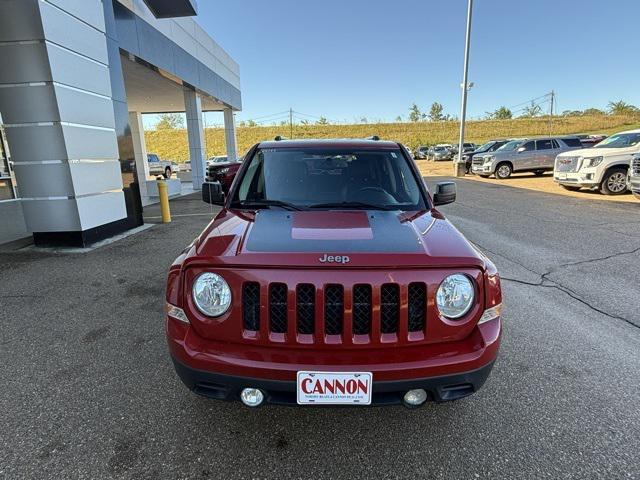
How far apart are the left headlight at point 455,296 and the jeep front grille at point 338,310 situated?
99mm

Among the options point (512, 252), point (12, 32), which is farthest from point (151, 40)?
point (512, 252)

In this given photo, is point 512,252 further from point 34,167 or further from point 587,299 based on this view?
point 34,167

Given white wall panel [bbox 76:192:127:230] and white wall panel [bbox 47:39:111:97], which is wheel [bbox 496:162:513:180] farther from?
white wall panel [bbox 47:39:111:97]

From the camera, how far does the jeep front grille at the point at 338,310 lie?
6.00 ft

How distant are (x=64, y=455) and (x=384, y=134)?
65.9 meters

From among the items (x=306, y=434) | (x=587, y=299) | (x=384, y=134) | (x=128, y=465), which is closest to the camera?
(x=128, y=465)

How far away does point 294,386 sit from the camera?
1.82 meters

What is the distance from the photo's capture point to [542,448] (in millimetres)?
2127

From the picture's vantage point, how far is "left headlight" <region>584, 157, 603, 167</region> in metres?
11.4

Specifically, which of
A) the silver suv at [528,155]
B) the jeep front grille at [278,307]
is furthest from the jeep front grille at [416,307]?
the silver suv at [528,155]

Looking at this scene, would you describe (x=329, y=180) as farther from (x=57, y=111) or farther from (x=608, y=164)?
(x=608, y=164)

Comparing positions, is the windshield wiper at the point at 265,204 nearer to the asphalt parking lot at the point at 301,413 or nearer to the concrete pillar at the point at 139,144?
the asphalt parking lot at the point at 301,413

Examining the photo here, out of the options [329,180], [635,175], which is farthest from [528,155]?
[329,180]

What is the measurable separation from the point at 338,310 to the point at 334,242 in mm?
365
